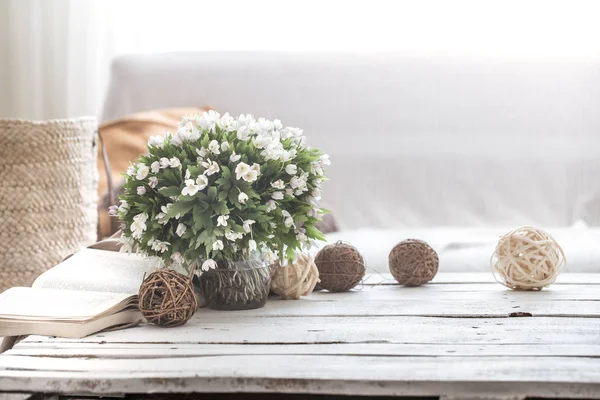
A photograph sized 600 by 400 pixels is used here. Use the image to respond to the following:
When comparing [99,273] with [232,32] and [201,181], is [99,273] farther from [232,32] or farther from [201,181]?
[232,32]

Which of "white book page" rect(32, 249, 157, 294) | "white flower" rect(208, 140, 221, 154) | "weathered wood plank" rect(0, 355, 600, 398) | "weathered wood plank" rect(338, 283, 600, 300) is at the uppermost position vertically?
"white flower" rect(208, 140, 221, 154)

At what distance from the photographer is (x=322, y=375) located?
81 centimetres

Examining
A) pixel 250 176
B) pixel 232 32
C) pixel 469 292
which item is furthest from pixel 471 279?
pixel 232 32

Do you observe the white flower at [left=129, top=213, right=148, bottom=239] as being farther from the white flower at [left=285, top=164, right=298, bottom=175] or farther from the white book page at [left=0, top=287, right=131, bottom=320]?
the white flower at [left=285, top=164, right=298, bottom=175]

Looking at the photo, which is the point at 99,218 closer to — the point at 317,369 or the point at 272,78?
the point at 272,78

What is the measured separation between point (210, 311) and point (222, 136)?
25 centimetres

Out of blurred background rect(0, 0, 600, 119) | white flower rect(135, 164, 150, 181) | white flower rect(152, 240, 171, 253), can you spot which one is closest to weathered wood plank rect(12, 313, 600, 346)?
white flower rect(152, 240, 171, 253)

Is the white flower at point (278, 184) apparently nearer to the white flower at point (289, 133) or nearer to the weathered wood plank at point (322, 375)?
the white flower at point (289, 133)

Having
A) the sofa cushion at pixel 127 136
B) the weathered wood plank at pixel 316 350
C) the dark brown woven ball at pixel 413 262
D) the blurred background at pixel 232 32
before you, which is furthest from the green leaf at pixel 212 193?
the blurred background at pixel 232 32

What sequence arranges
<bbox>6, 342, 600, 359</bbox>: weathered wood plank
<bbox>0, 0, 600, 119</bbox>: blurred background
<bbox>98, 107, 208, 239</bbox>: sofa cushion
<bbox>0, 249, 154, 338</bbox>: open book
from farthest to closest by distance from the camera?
<bbox>0, 0, 600, 119</bbox>: blurred background, <bbox>98, 107, 208, 239</bbox>: sofa cushion, <bbox>0, 249, 154, 338</bbox>: open book, <bbox>6, 342, 600, 359</bbox>: weathered wood plank

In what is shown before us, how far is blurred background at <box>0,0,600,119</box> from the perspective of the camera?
2.58 metres

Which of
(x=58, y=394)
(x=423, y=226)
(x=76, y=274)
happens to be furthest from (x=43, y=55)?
(x=58, y=394)

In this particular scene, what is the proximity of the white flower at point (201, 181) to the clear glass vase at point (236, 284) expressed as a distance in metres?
0.12

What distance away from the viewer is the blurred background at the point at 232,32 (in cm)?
258
